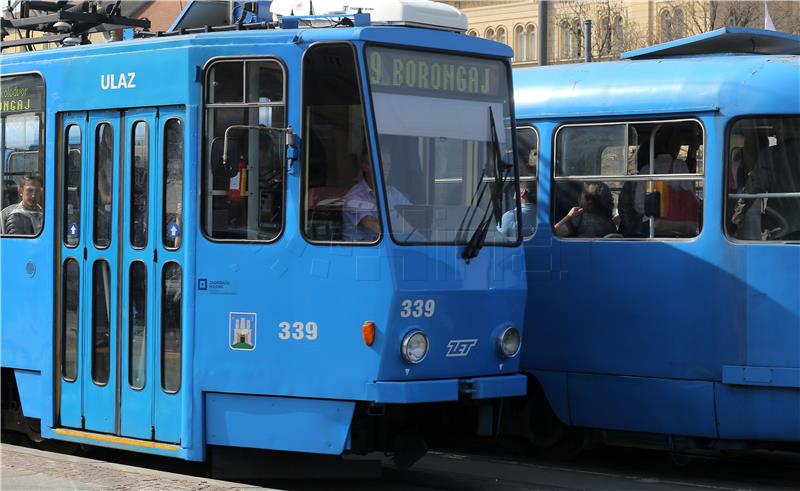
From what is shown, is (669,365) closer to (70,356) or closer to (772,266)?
(772,266)

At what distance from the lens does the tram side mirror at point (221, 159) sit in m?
9.16

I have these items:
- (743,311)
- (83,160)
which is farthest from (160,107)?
(743,311)

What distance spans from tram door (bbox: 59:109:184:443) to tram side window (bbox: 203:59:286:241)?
326 millimetres

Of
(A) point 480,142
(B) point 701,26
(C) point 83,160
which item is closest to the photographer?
(A) point 480,142

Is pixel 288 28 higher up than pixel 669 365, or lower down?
higher up

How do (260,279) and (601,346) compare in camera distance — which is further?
(601,346)

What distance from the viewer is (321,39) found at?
30.0 feet

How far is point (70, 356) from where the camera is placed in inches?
411

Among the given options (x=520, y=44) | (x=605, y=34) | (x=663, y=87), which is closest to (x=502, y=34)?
(x=520, y=44)

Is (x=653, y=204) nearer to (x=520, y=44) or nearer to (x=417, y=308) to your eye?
(x=417, y=308)

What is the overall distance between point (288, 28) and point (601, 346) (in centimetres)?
368

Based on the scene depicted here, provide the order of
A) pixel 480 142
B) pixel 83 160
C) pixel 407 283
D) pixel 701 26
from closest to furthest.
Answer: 1. pixel 407 283
2. pixel 480 142
3. pixel 83 160
4. pixel 701 26

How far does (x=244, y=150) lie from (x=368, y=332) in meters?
1.57

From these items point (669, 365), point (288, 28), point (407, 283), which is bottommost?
point (669, 365)
